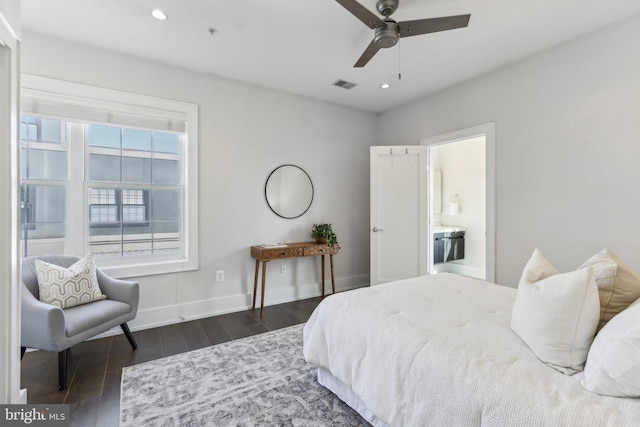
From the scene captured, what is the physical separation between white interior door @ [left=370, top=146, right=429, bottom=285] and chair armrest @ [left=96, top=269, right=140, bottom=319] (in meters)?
2.89

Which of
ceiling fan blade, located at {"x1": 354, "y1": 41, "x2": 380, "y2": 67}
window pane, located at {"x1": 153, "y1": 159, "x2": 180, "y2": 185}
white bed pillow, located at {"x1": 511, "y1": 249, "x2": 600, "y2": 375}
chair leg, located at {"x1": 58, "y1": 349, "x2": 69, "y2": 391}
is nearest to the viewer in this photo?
white bed pillow, located at {"x1": 511, "y1": 249, "x2": 600, "y2": 375}

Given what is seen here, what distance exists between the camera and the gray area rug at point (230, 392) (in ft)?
5.69

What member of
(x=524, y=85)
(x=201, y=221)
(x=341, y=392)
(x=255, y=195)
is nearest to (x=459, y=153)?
(x=524, y=85)

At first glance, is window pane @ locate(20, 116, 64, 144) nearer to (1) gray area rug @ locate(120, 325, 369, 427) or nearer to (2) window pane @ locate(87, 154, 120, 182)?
(2) window pane @ locate(87, 154, 120, 182)

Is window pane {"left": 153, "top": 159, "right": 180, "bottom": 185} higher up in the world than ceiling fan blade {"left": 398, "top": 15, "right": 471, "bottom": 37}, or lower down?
lower down

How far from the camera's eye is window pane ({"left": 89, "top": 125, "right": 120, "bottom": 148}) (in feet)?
9.66

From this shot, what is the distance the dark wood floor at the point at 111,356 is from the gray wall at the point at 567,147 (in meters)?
2.62

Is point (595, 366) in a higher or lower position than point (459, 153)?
lower

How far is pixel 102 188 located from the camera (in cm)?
299

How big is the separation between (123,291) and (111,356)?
0.54 meters

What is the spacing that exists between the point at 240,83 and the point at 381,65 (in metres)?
1.67

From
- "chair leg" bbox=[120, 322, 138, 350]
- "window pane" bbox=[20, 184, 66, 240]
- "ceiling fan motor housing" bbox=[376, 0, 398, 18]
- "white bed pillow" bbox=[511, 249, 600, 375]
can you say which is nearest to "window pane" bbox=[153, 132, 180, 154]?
"window pane" bbox=[20, 184, 66, 240]

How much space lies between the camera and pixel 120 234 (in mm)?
3092

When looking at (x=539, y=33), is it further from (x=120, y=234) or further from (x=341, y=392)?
(x=120, y=234)
